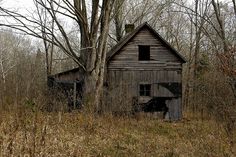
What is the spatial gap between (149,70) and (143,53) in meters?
1.62

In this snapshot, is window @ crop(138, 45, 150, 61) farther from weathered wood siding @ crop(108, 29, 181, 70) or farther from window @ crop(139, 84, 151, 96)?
window @ crop(139, 84, 151, 96)

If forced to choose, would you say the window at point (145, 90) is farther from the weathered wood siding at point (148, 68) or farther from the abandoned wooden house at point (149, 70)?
the weathered wood siding at point (148, 68)

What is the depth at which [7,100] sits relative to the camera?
41.1 ft

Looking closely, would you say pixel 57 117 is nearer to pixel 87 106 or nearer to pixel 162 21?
pixel 87 106

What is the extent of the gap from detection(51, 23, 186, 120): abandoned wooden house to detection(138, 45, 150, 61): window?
16.1 inches

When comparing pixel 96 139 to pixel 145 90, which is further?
pixel 145 90

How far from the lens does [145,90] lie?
1013 inches

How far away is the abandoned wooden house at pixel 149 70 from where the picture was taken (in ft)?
83.0

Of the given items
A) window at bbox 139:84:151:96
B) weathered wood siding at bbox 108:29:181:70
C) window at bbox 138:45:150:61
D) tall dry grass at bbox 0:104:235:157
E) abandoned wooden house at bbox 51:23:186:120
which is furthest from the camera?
window at bbox 138:45:150:61

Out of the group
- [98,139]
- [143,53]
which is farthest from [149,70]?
[98,139]

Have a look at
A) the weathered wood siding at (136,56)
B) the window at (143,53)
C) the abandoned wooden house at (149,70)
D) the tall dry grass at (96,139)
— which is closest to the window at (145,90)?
the abandoned wooden house at (149,70)

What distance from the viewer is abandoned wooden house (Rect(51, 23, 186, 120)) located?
83.0 feet

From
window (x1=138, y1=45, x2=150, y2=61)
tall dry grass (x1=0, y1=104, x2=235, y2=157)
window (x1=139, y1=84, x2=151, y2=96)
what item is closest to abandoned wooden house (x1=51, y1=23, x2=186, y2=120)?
window (x1=139, y1=84, x2=151, y2=96)

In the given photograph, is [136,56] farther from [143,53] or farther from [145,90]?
[145,90]
